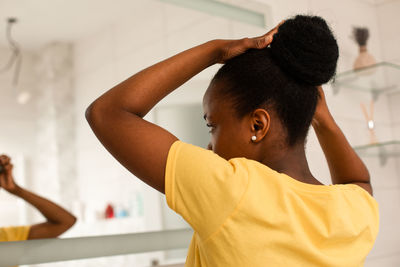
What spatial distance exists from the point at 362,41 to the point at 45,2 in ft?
3.97

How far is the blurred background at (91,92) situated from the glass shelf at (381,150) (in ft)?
1.14

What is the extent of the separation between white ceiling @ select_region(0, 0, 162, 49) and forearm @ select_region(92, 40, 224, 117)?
44cm

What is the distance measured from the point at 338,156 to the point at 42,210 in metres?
0.57

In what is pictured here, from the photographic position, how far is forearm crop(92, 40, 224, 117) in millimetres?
592

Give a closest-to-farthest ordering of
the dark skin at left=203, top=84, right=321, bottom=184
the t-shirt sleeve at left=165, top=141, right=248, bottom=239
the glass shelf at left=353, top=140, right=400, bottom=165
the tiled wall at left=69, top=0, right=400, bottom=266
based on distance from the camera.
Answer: the t-shirt sleeve at left=165, top=141, right=248, bottom=239, the dark skin at left=203, top=84, right=321, bottom=184, the tiled wall at left=69, top=0, right=400, bottom=266, the glass shelf at left=353, top=140, right=400, bottom=165

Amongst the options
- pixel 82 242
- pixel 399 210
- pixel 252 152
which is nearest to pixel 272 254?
pixel 252 152

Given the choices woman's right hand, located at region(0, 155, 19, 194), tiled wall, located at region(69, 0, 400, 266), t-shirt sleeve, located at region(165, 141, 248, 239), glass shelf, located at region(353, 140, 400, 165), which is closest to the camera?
t-shirt sleeve, located at region(165, 141, 248, 239)

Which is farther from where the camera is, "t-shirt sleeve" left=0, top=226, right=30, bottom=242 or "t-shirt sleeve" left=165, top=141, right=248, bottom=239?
"t-shirt sleeve" left=0, top=226, right=30, bottom=242

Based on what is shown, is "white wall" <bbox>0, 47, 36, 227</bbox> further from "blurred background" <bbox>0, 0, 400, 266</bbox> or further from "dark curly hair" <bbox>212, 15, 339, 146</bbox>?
"dark curly hair" <bbox>212, 15, 339, 146</bbox>

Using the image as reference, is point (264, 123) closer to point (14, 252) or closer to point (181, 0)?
point (14, 252)

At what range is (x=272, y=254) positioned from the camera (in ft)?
1.90

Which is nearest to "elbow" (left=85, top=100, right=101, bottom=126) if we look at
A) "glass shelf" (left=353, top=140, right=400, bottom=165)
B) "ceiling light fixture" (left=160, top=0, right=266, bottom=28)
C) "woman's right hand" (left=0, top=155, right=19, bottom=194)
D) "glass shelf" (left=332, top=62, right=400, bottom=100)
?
"woman's right hand" (left=0, top=155, right=19, bottom=194)

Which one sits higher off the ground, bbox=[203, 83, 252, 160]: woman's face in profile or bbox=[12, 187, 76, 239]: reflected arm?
bbox=[203, 83, 252, 160]: woman's face in profile

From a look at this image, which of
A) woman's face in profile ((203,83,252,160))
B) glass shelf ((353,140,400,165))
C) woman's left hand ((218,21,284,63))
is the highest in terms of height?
woman's left hand ((218,21,284,63))
